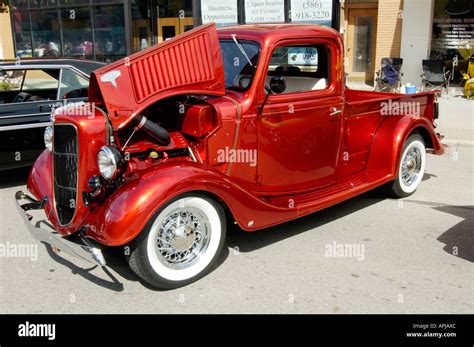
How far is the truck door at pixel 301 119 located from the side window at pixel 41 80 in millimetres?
3357

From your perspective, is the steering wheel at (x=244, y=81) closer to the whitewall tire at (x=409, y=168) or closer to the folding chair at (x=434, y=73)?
the whitewall tire at (x=409, y=168)

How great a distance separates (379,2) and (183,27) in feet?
21.5

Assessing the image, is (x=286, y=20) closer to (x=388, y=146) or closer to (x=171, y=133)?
(x=388, y=146)

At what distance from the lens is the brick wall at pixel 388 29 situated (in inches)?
555

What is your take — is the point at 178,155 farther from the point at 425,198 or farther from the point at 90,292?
the point at 425,198

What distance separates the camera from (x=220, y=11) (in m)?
15.2

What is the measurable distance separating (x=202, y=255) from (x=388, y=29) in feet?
40.6

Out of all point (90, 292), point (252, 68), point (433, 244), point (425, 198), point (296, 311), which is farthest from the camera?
point (425, 198)

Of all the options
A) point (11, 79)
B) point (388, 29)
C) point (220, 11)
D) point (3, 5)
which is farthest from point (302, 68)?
point (220, 11)

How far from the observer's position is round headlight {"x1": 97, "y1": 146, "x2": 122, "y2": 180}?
12.0 feet

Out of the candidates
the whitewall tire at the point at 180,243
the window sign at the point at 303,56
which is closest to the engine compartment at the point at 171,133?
the whitewall tire at the point at 180,243

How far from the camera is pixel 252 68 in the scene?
4.40 metres

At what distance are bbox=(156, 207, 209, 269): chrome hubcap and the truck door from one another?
2.77 ft
